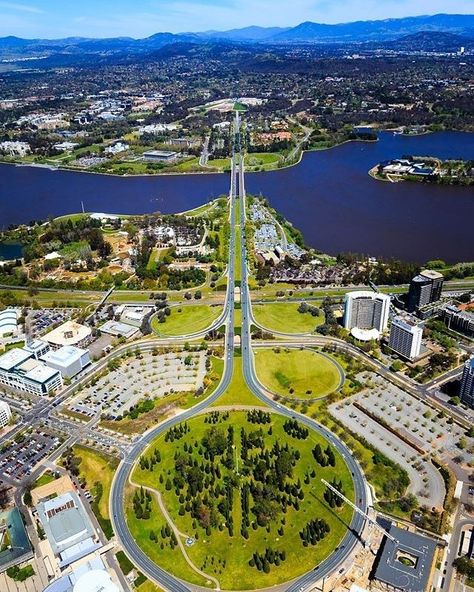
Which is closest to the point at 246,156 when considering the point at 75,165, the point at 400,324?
the point at 75,165

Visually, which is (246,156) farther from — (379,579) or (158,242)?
(379,579)

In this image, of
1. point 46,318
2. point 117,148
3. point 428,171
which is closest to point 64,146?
point 117,148

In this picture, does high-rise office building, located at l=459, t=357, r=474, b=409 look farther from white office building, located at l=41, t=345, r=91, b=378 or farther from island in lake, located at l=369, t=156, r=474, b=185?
island in lake, located at l=369, t=156, r=474, b=185

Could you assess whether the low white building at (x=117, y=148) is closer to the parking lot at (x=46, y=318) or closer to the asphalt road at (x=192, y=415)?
the parking lot at (x=46, y=318)

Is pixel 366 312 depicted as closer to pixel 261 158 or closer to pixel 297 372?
pixel 297 372

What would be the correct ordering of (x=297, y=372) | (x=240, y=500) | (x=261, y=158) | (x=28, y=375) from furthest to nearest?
(x=261, y=158), (x=297, y=372), (x=28, y=375), (x=240, y=500)

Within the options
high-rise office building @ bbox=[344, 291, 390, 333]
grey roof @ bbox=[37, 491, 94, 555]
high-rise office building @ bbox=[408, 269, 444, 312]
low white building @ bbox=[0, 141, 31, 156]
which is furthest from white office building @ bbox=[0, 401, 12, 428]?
low white building @ bbox=[0, 141, 31, 156]
